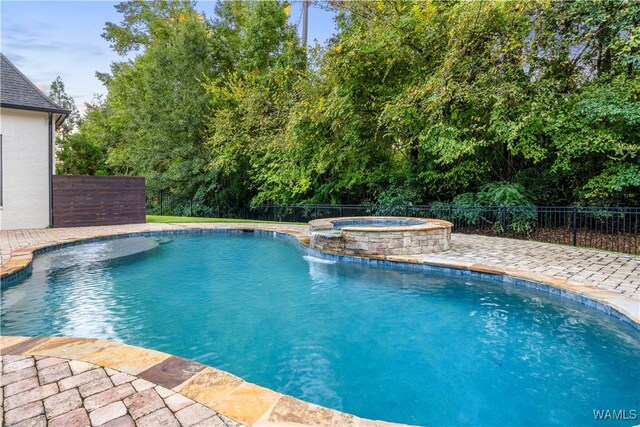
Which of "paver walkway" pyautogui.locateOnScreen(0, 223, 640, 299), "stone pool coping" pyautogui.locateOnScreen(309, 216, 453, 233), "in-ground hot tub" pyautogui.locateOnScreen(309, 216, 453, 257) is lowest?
"paver walkway" pyautogui.locateOnScreen(0, 223, 640, 299)

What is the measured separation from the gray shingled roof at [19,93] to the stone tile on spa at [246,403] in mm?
11309

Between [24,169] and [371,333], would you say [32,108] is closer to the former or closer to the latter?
[24,169]

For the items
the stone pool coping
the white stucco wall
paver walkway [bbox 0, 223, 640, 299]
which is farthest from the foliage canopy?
the white stucco wall

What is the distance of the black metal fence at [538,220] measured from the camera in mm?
7555

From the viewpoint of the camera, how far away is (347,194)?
13.2 m

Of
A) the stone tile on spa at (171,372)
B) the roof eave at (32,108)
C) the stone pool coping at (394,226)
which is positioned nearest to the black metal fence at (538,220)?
the stone pool coping at (394,226)

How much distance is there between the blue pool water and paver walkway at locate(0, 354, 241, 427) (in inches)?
34.0

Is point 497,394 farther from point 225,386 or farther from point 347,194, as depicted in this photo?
point 347,194

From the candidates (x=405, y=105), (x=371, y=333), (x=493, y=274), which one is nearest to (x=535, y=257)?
(x=493, y=274)

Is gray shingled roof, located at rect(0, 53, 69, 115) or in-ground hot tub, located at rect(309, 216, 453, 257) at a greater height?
gray shingled roof, located at rect(0, 53, 69, 115)

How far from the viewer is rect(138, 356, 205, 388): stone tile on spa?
2220 millimetres

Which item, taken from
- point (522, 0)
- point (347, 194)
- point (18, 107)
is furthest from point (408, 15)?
point (18, 107)

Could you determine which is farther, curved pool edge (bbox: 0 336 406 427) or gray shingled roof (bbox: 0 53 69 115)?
gray shingled roof (bbox: 0 53 69 115)

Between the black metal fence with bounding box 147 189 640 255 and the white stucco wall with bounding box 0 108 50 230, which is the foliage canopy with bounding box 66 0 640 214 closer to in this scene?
the black metal fence with bounding box 147 189 640 255
